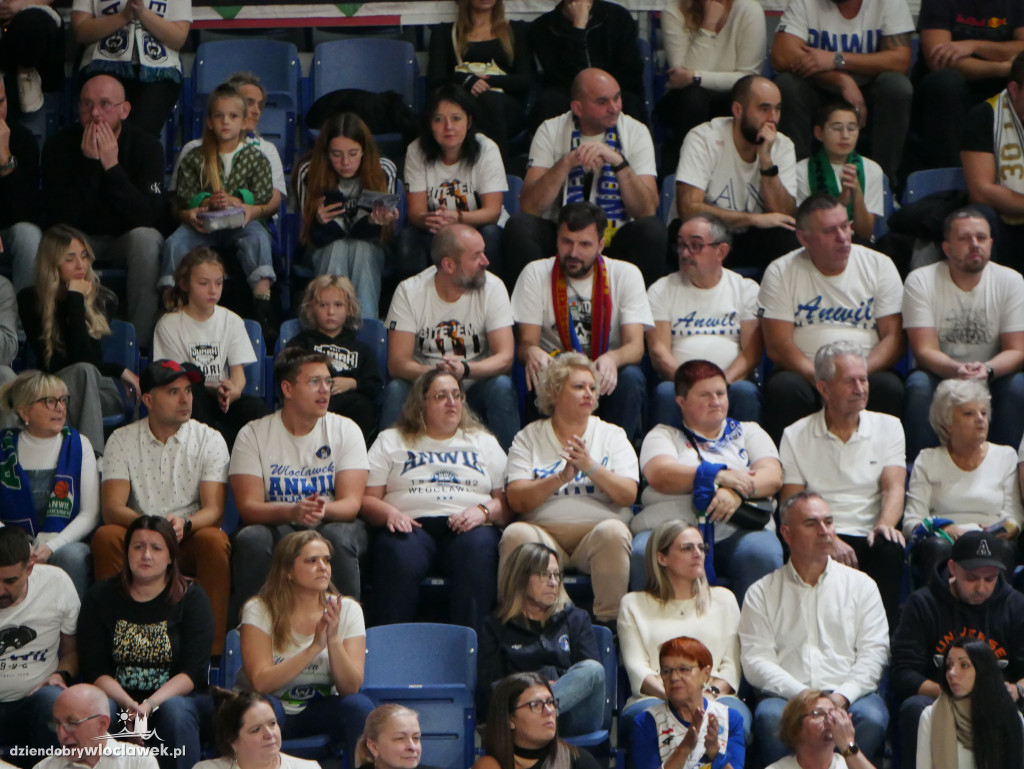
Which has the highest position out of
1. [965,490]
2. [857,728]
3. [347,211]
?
A: [347,211]

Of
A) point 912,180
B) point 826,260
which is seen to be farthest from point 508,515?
point 912,180

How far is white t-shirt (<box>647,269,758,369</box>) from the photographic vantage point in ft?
24.1

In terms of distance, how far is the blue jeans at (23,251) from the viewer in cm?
778

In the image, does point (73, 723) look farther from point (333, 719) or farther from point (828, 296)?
point (828, 296)

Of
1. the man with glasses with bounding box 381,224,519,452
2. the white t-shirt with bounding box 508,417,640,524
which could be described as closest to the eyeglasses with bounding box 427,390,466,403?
the white t-shirt with bounding box 508,417,640,524

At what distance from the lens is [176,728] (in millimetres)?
5684

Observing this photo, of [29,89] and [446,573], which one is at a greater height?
[29,89]

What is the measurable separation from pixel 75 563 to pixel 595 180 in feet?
9.86

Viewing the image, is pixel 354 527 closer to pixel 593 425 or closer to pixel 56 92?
pixel 593 425

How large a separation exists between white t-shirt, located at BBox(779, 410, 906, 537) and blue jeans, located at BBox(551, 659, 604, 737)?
1.30m

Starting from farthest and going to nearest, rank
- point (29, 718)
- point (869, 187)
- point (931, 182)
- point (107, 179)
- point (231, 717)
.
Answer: point (931, 182), point (869, 187), point (107, 179), point (29, 718), point (231, 717)

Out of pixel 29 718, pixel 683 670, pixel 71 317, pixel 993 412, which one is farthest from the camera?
pixel 71 317

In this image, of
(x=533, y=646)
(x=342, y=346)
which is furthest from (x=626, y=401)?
(x=533, y=646)

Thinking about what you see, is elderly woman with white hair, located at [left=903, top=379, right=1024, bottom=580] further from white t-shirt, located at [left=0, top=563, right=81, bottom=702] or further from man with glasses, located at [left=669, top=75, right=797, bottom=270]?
white t-shirt, located at [left=0, top=563, right=81, bottom=702]
